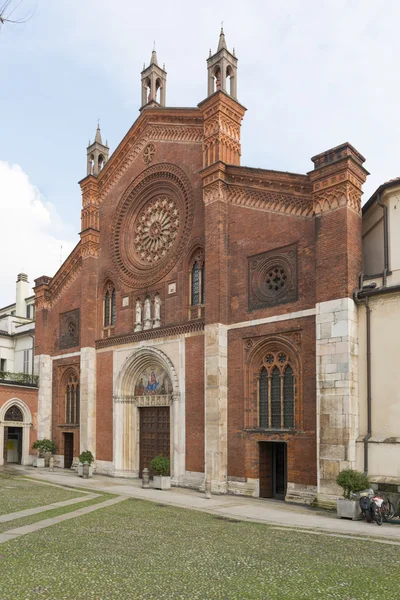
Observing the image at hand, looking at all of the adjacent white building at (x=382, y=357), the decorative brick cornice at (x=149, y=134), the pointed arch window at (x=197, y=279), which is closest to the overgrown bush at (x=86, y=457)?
the pointed arch window at (x=197, y=279)

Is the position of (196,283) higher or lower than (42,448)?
higher

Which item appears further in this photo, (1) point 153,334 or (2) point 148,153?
(2) point 148,153

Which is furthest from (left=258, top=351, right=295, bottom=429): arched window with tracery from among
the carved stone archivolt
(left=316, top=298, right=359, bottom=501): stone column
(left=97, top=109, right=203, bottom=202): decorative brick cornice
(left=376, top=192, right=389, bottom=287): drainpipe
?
(left=97, top=109, right=203, bottom=202): decorative brick cornice

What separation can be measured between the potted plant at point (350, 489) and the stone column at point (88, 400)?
51.6ft

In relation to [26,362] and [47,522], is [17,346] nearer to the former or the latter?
[26,362]

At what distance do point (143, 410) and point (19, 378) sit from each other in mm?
12994

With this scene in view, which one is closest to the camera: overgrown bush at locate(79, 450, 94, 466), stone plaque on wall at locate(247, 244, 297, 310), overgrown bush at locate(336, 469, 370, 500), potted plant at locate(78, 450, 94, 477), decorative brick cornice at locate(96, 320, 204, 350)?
overgrown bush at locate(336, 469, 370, 500)

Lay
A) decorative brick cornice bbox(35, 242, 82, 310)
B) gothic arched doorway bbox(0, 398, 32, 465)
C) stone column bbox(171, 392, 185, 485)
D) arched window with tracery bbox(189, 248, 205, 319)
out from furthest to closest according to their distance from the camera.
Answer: gothic arched doorway bbox(0, 398, 32, 465), decorative brick cornice bbox(35, 242, 82, 310), arched window with tracery bbox(189, 248, 205, 319), stone column bbox(171, 392, 185, 485)

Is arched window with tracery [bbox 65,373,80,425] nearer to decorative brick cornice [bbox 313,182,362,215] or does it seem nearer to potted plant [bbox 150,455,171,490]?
potted plant [bbox 150,455,171,490]

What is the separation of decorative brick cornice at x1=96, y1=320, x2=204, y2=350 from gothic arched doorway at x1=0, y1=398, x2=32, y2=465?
7.93 m

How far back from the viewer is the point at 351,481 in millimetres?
16531

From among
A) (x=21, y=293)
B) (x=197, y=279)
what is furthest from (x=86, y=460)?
(x=21, y=293)

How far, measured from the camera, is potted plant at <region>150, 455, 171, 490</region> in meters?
22.7

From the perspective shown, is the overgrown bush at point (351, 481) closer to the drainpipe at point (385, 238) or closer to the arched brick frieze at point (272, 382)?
the arched brick frieze at point (272, 382)
